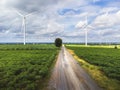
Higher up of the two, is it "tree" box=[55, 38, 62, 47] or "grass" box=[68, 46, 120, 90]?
"tree" box=[55, 38, 62, 47]

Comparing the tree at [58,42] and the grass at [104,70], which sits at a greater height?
the tree at [58,42]

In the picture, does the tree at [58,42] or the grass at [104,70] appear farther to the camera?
the tree at [58,42]

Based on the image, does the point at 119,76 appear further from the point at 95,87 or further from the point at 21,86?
the point at 21,86

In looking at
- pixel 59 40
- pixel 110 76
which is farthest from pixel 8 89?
pixel 59 40

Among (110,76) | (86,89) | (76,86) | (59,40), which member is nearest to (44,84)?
(76,86)

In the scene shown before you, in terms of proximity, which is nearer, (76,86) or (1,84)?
(76,86)

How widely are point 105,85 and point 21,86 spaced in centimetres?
666

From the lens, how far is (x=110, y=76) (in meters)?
21.2

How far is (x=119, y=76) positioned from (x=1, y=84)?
11.4 metres

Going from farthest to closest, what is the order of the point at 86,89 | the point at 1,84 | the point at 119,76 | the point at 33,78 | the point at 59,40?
the point at 59,40 → the point at 119,76 → the point at 33,78 → the point at 1,84 → the point at 86,89

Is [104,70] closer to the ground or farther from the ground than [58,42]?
closer to the ground

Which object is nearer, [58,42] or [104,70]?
[104,70]

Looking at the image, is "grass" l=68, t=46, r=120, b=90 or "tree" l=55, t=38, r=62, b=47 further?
"tree" l=55, t=38, r=62, b=47

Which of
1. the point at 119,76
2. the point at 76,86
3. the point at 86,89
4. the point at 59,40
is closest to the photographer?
the point at 86,89
